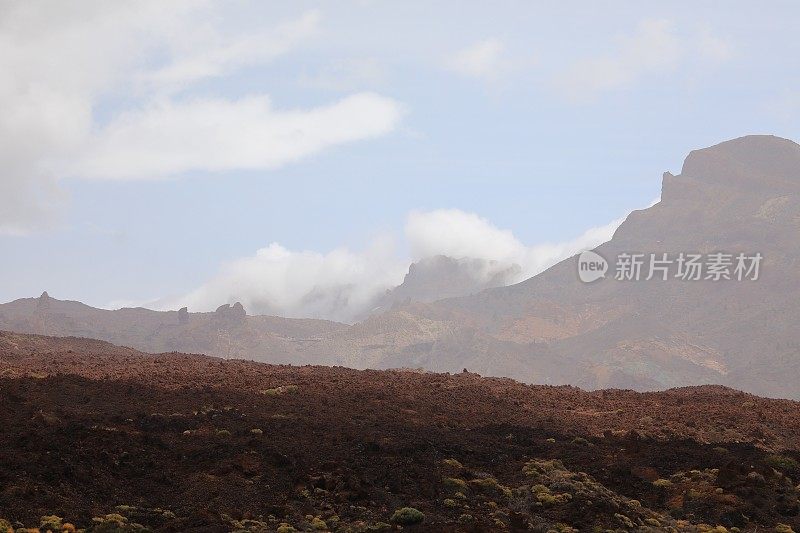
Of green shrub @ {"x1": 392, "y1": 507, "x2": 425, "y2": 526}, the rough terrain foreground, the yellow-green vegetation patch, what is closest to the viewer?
green shrub @ {"x1": 392, "y1": 507, "x2": 425, "y2": 526}

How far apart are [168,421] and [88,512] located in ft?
29.8

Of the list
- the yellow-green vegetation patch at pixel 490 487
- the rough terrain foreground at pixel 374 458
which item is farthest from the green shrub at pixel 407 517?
the yellow-green vegetation patch at pixel 490 487

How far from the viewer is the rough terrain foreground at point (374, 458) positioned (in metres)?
23.1

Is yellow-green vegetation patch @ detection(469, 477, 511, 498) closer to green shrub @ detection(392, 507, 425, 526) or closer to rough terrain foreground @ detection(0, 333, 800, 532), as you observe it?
rough terrain foreground @ detection(0, 333, 800, 532)

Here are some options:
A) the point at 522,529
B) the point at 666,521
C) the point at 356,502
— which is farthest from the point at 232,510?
the point at 666,521

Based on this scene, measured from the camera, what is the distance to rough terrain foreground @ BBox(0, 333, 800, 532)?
75.8ft

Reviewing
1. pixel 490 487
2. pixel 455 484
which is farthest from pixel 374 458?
pixel 490 487

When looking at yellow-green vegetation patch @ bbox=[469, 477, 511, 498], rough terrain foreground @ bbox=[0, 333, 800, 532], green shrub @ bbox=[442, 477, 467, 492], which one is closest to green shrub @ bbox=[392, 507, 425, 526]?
rough terrain foreground @ bbox=[0, 333, 800, 532]

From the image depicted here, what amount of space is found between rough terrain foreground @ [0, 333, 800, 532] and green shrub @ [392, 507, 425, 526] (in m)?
0.06

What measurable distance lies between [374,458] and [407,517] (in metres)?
5.28

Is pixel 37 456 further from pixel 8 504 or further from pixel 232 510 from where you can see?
pixel 232 510

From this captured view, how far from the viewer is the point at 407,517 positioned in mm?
22547

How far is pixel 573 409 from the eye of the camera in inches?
1523

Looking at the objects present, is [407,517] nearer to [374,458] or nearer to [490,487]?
[490,487]
